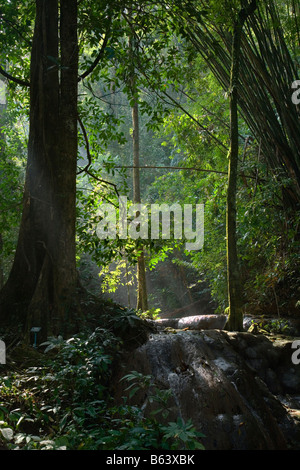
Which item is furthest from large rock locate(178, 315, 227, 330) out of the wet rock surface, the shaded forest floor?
the shaded forest floor

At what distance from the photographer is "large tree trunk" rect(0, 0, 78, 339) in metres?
3.70

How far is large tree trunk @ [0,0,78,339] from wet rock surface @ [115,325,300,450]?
2.98 feet

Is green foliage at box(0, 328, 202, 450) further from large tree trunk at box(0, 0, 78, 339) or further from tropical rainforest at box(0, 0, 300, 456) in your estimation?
large tree trunk at box(0, 0, 78, 339)

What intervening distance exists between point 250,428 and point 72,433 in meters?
1.32

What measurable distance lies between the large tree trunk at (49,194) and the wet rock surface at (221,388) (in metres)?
0.91

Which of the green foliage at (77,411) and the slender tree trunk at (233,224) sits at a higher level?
the slender tree trunk at (233,224)

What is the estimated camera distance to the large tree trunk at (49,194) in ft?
12.1

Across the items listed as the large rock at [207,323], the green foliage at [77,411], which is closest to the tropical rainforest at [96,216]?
the green foliage at [77,411]

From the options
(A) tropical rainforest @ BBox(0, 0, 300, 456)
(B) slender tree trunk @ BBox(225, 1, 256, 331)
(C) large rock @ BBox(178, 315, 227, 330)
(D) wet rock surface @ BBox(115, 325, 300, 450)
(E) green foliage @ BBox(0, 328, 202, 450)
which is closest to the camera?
(E) green foliage @ BBox(0, 328, 202, 450)

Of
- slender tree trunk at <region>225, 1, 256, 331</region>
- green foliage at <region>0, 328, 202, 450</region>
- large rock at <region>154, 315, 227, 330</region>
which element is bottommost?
large rock at <region>154, 315, 227, 330</region>

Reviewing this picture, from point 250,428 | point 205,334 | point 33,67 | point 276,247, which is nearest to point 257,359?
point 205,334

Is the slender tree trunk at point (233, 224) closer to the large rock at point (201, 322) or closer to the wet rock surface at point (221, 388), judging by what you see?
the wet rock surface at point (221, 388)

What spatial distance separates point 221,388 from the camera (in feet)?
10.4

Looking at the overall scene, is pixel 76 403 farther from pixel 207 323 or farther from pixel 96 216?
pixel 207 323
